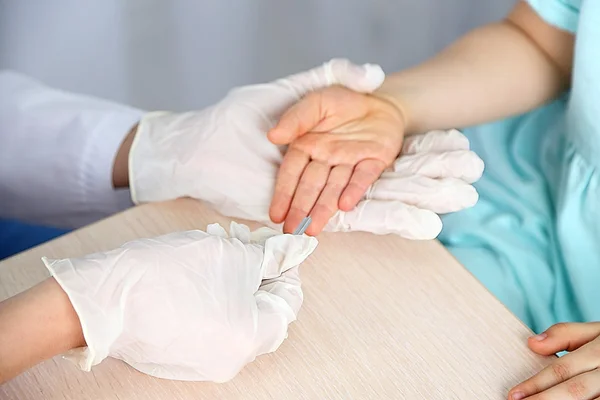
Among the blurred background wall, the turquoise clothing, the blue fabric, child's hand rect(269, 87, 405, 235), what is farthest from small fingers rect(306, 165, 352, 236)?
the blurred background wall

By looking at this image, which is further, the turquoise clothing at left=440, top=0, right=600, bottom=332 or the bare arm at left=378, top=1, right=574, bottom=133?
the bare arm at left=378, top=1, right=574, bottom=133

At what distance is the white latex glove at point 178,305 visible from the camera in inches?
19.4

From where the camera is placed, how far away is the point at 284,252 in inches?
22.0

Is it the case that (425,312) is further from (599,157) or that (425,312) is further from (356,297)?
(599,157)

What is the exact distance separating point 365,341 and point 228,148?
238 mm

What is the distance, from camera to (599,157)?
720 millimetres

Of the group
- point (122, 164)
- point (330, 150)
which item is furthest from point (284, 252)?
point (122, 164)

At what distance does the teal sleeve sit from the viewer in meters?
0.76

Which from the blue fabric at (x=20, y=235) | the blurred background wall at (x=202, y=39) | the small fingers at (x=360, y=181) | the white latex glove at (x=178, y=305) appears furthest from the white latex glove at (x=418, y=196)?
the blurred background wall at (x=202, y=39)

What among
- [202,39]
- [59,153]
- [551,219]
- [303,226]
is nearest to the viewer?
[303,226]

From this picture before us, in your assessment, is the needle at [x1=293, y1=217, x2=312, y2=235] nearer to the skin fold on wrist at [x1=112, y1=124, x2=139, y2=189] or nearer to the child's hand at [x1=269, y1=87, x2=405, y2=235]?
the child's hand at [x1=269, y1=87, x2=405, y2=235]

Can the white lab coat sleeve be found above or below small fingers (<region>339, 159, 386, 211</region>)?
below

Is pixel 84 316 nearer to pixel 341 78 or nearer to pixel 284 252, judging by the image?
pixel 284 252

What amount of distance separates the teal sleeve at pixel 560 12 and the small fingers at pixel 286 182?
0.32 meters
